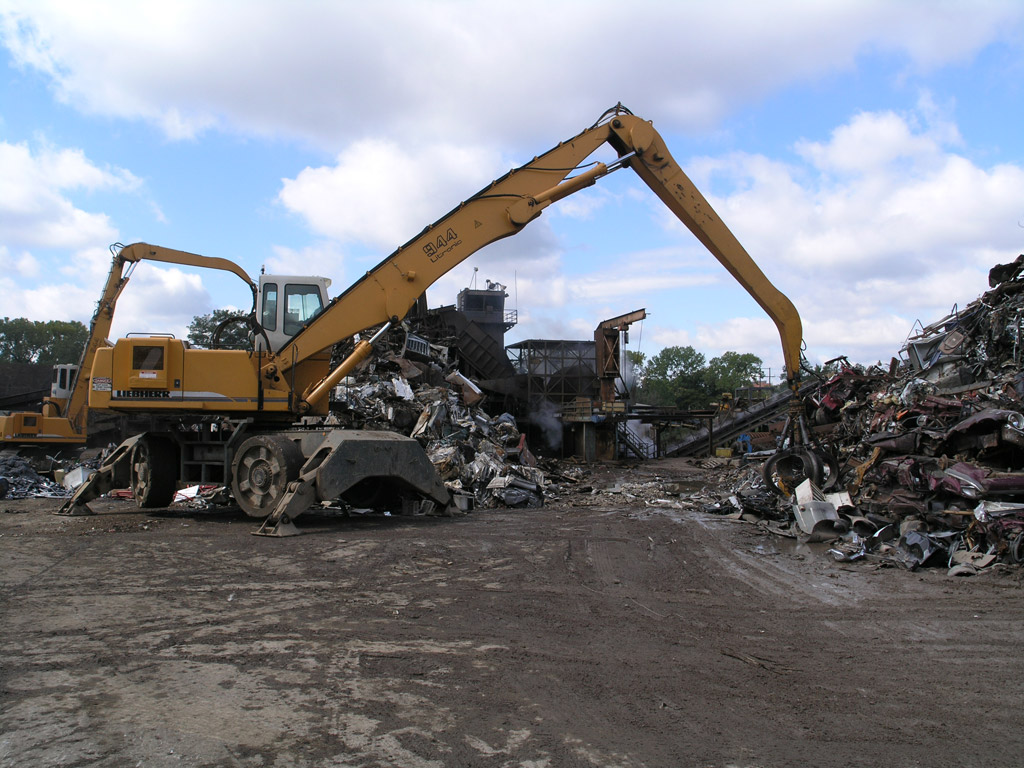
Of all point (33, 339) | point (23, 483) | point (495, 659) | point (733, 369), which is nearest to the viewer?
point (495, 659)

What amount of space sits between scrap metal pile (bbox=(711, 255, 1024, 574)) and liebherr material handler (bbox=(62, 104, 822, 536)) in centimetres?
157

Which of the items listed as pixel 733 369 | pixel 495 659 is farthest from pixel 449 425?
pixel 733 369

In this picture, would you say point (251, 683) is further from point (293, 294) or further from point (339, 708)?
point (293, 294)

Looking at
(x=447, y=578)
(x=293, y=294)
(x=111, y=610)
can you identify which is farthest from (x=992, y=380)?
(x=111, y=610)

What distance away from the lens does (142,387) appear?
419 inches

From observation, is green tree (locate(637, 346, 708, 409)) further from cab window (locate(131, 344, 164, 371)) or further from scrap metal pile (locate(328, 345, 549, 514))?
cab window (locate(131, 344, 164, 371))

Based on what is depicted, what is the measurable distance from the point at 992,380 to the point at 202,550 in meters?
11.5

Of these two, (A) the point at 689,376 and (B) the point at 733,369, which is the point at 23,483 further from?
(B) the point at 733,369

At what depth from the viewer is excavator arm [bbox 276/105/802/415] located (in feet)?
35.6

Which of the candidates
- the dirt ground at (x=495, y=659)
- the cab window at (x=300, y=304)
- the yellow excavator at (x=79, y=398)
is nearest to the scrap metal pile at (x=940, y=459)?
the dirt ground at (x=495, y=659)

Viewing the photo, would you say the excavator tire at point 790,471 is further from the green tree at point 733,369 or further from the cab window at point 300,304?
the green tree at point 733,369

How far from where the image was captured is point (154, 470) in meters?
11.8

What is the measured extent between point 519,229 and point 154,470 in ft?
23.2

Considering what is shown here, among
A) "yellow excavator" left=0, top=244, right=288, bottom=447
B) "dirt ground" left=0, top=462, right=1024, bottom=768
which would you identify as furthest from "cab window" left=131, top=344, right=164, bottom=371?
"yellow excavator" left=0, top=244, right=288, bottom=447
